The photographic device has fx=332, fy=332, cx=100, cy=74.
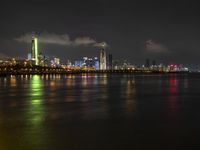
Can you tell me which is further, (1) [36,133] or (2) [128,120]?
(2) [128,120]

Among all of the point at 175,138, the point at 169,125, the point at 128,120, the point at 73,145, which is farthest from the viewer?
the point at 128,120

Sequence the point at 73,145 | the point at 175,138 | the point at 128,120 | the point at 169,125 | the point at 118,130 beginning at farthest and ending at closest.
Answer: the point at 128,120
the point at 169,125
the point at 118,130
the point at 175,138
the point at 73,145

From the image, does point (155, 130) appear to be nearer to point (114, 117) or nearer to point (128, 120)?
point (128, 120)

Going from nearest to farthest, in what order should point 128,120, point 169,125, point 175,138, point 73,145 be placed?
point 73,145, point 175,138, point 169,125, point 128,120

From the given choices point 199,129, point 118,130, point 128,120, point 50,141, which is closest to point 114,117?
point 128,120

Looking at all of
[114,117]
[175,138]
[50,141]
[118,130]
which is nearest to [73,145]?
[50,141]

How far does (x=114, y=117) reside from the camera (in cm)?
1878

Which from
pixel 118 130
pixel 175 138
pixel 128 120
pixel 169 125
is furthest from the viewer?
pixel 128 120

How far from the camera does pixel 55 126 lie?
15703mm

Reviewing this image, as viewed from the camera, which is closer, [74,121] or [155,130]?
[155,130]

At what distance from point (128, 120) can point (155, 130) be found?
2.96 m

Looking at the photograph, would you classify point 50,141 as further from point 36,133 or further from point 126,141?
point 126,141

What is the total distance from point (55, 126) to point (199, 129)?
6.66m

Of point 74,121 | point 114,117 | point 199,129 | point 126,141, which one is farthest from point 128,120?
point 126,141
